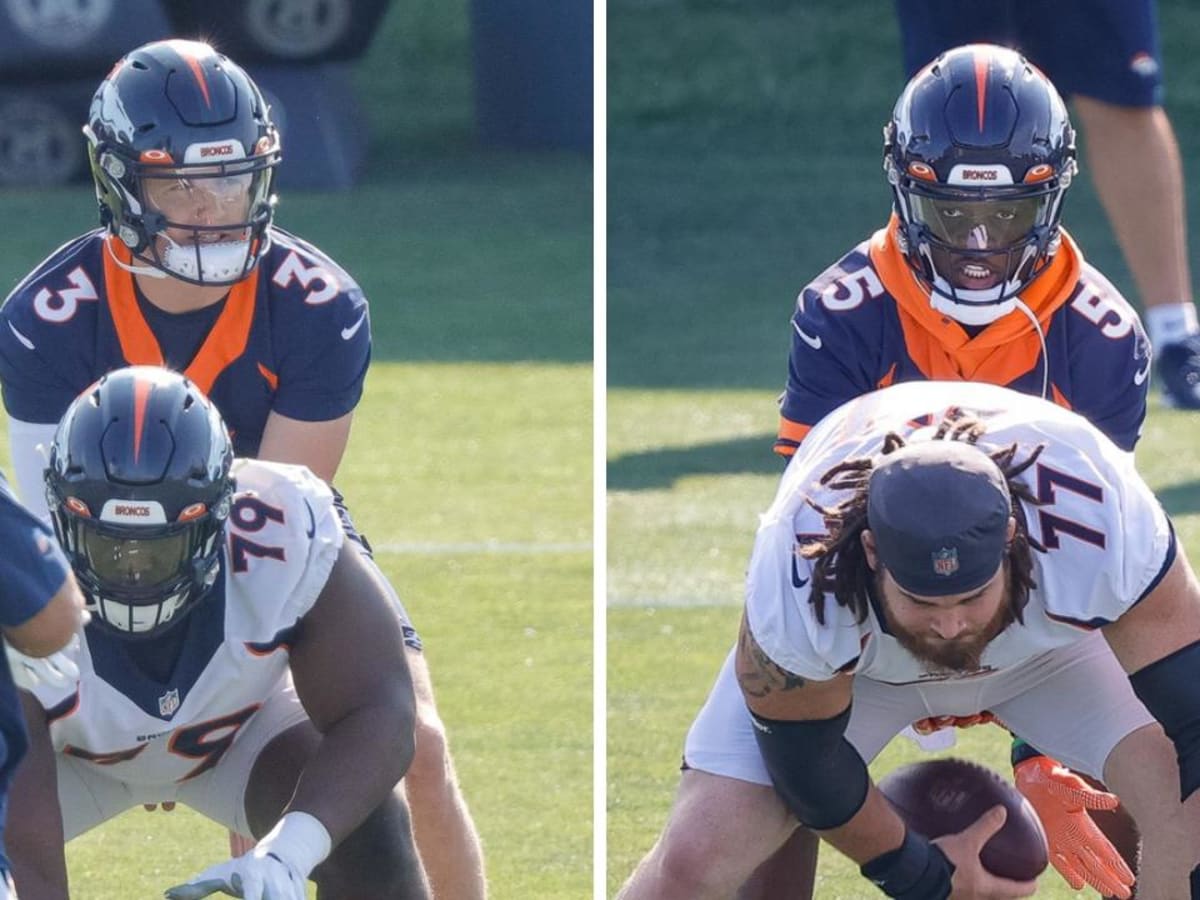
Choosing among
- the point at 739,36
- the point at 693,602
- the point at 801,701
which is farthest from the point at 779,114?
the point at 801,701

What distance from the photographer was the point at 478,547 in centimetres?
690

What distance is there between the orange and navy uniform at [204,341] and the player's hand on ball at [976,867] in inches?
53.7

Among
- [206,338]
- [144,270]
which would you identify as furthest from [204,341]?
[144,270]

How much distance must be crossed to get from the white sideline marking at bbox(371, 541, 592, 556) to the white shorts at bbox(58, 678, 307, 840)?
274cm

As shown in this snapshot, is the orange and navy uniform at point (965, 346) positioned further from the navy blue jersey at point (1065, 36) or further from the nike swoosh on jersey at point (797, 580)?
the navy blue jersey at point (1065, 36)

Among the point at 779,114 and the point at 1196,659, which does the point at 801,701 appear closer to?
the point at 1196,659

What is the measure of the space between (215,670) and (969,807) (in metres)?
1.28

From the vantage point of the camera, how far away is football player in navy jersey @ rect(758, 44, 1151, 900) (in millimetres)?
4297

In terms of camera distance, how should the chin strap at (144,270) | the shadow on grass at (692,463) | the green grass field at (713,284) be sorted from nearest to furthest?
A: the chin strap at (144,270)
the green grass field at (713,284)
the shadow on grass at (692,463)

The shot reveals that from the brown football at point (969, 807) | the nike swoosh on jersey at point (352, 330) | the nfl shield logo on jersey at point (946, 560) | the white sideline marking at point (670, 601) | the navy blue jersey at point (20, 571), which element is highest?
the navy blue jersey at point (20, 571)

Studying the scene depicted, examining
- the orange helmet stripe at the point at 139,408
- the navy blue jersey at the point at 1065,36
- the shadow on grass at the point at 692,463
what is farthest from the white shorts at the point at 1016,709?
the shadow on grass at the point at 692,463

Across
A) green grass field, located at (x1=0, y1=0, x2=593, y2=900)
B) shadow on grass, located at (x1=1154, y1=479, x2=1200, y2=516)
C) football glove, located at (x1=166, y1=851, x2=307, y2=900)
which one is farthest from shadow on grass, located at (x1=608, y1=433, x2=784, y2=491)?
football glove, located at (x1=166, y1=851, x2=307, y2=900)

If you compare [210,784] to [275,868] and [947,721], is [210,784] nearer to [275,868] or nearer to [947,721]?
[275,868]

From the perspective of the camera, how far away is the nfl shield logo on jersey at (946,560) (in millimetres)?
3402
